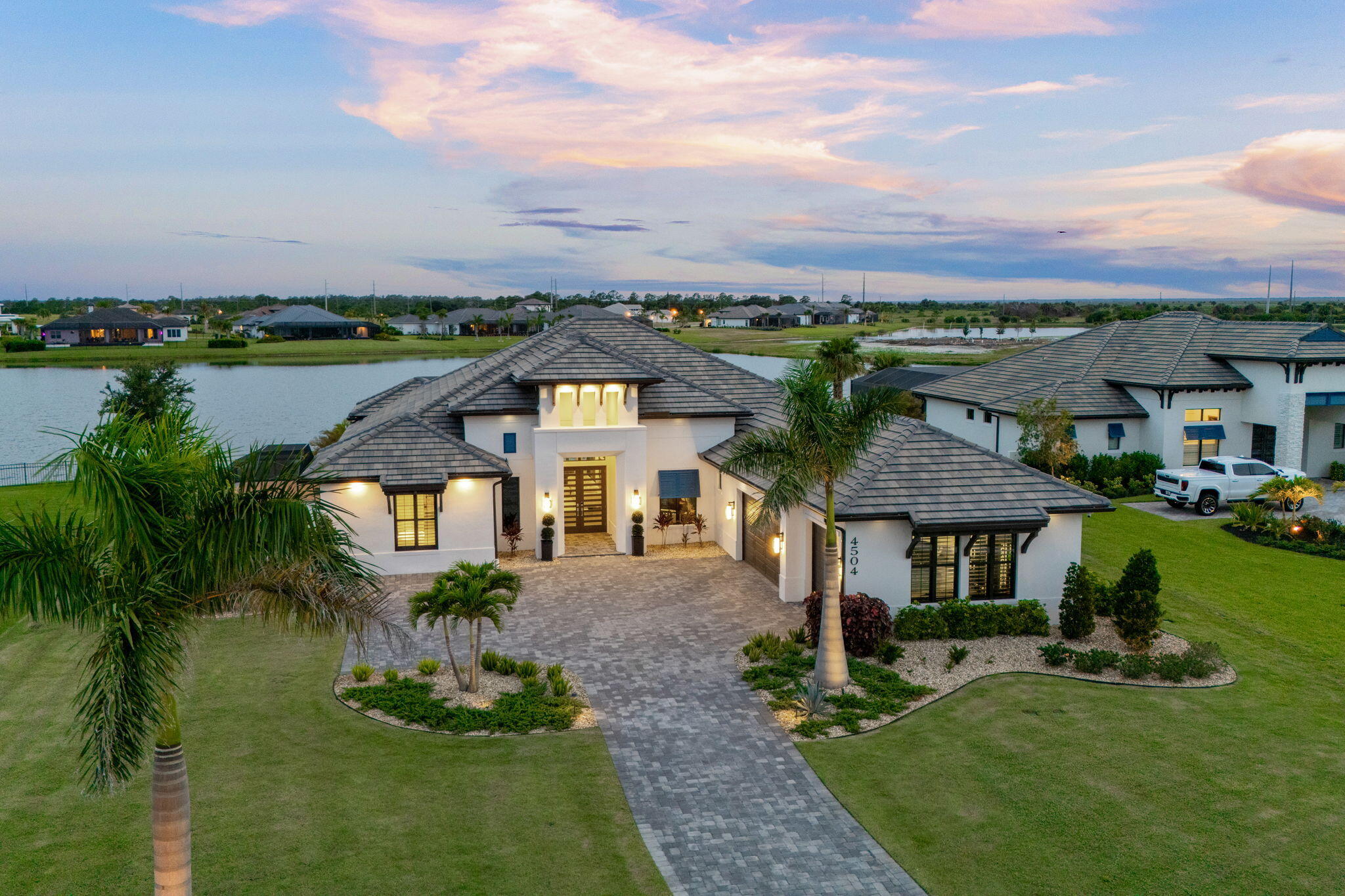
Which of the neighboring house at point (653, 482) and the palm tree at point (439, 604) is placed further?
the neighboring house at point (653, 482)

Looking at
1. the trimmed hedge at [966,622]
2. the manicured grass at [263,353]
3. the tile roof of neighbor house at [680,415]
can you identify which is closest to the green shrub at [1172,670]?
the trimmed hedge at [966,622]

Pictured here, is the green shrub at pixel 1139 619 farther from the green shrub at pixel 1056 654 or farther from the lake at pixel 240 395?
the lake at pixel 240 395

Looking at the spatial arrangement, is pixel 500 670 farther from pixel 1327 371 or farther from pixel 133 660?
pixel 1327 371

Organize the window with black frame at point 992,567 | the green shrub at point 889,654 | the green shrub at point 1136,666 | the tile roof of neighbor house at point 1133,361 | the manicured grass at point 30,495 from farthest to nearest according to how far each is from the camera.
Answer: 1. the tile roof of neighbor house at point 1133,361
2. the manicured grass at point 30,495
3. the window with black frame at point 992,567
4. the green shrub at point 889,654
5. the green shrub at point 1136,666

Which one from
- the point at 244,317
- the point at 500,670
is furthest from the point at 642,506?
the point at 244,317

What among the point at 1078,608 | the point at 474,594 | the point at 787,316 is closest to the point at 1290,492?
the point at 1078,608

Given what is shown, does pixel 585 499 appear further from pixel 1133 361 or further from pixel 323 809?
pixel 1133 361

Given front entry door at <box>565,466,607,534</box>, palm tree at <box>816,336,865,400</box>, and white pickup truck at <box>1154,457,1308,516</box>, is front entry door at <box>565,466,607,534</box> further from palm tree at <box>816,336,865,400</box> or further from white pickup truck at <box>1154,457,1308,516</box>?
white pickup truck at <box>1154,457,1308,516</box>
